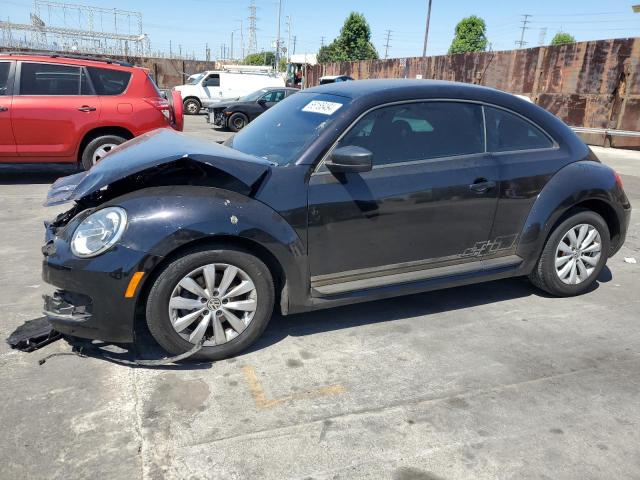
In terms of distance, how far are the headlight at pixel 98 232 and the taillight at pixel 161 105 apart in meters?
5.68

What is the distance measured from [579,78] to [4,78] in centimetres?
1621

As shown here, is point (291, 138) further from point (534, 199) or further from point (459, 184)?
point (534, 199)

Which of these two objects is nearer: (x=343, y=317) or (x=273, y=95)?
(x=343, y=317)

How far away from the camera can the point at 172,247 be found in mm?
2859

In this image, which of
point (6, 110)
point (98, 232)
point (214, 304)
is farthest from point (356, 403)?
point (6, 110)

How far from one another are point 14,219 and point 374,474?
5.54 metres

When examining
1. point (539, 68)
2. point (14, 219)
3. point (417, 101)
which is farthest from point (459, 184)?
point (539, 68)

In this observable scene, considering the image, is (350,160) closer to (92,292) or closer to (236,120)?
(92,292)

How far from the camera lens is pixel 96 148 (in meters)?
7.79

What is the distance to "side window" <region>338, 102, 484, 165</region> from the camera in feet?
11.4

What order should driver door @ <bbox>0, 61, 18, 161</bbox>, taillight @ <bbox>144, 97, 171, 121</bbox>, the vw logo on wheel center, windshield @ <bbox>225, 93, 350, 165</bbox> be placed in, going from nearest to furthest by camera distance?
the vw logo on wheel center
windshield @ <bbox>225, 93, 350, 165</bbox>
driver door @ <bbox>0, 61, 18, 161</bbox>
taillight @ <bbox>144, 97, 171, 121</bbox>

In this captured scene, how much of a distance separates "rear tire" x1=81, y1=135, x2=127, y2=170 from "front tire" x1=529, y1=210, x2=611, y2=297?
6.33 m

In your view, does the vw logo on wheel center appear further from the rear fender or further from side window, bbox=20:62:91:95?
side window, bbox=20:62:91:95

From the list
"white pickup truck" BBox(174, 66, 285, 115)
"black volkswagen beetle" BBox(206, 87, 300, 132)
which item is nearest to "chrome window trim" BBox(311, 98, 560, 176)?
"black volkswagen beetle" BBox(206, 87, 300, 132)
